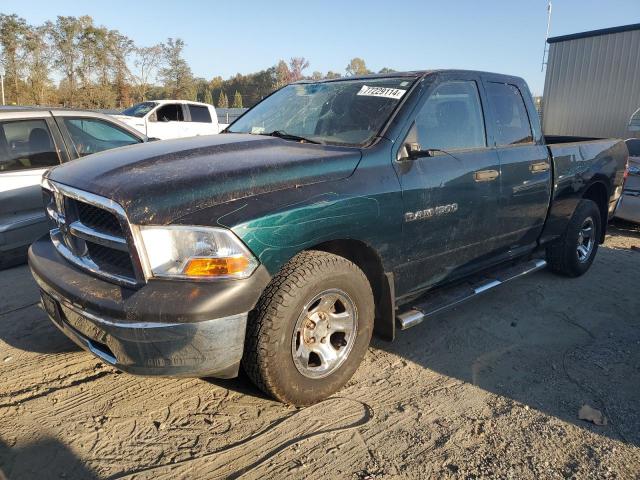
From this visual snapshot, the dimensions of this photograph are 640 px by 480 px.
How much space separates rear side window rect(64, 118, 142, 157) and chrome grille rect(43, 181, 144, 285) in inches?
109

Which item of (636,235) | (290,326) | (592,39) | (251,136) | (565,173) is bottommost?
(636,235)

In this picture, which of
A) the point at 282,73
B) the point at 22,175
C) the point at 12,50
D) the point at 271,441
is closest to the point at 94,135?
the point at 22,175

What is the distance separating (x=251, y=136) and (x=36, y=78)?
35408 millimetres

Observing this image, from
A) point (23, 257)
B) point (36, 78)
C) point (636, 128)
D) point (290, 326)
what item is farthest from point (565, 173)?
point (36, 78)

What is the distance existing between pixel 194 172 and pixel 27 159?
3.51 metres

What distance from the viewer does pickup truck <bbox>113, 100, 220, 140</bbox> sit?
14930mm

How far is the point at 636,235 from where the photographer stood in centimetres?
761

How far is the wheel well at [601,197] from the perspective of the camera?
17.7ft

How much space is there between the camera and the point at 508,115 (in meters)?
4.27

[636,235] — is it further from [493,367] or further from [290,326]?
[290,326]

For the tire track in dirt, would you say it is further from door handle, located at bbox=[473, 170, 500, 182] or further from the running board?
door handle, located at bbox=[473, 170, 500, 182]

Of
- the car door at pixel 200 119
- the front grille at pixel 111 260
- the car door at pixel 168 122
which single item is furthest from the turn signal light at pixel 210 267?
the car door at pixel 200 119

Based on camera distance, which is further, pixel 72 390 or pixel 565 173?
pixel 565 173

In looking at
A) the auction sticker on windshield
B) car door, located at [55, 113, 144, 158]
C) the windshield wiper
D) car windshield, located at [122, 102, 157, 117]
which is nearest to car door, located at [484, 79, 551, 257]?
the auction sticker on windshield
